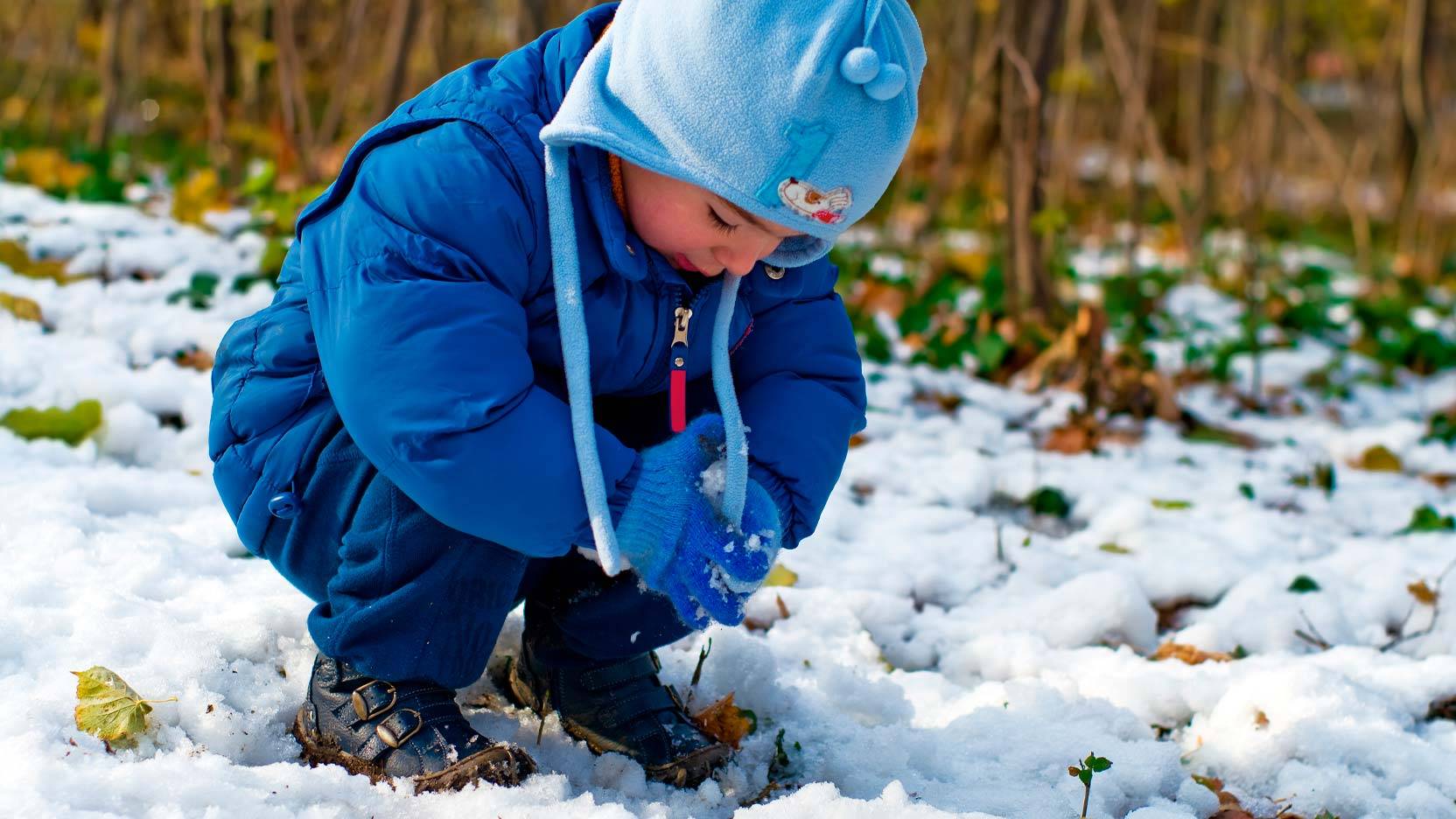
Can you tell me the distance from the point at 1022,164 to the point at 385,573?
2.58 m

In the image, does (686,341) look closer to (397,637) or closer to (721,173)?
(721,173)

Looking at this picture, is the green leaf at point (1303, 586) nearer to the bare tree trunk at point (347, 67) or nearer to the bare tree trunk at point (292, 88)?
the bare tree trunk at point (292, 88)

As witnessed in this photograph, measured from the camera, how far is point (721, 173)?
1.28 metres

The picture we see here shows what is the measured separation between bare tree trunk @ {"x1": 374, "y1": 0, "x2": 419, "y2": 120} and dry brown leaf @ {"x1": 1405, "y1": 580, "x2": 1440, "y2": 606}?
2.92 metres

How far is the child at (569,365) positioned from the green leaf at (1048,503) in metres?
1.08

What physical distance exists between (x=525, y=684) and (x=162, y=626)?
0.43 m

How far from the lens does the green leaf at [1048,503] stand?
2545mm

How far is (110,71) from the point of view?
469 centimetres

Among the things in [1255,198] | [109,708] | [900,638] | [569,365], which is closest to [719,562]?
[569,365]

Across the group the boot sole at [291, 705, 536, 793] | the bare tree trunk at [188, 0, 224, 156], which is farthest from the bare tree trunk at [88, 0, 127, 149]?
the boot sole at [291, 705, 536, 793]

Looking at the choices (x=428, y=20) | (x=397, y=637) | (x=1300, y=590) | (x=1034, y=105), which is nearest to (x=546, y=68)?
(x=397, y=637)

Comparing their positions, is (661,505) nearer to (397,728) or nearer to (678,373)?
(678,373)

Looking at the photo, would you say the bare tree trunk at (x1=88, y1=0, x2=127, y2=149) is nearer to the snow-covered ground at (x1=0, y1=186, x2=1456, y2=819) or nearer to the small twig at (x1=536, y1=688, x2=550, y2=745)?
the snow-covered ground at (x1=0, y1=186, x2=1456, y2=819)

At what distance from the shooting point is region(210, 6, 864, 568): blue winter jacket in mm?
1207
